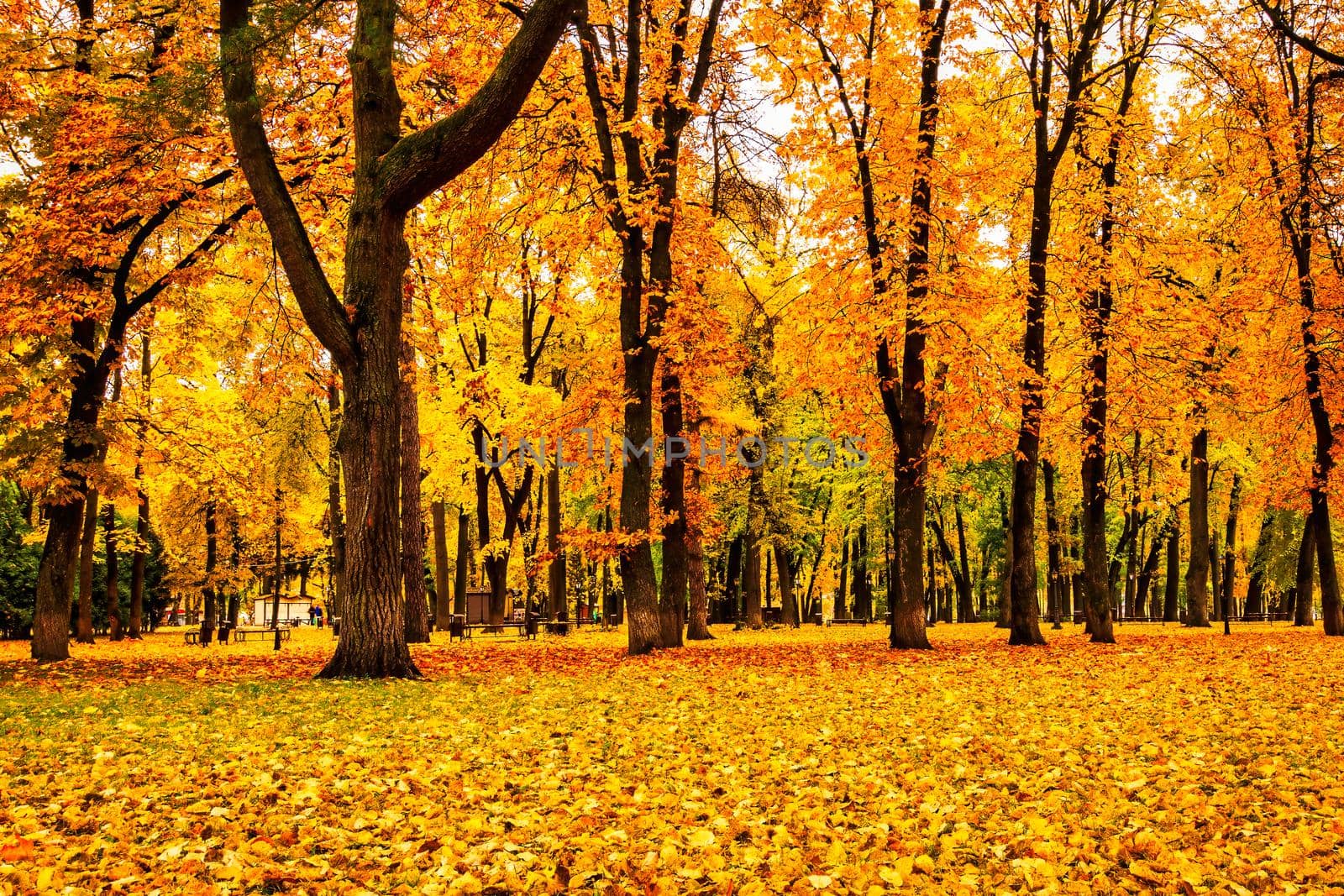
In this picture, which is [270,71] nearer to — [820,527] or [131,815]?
[131,815]

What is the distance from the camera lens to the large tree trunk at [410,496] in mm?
16438

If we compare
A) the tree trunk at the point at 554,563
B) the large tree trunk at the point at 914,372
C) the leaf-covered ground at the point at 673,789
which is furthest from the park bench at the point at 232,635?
the large tree trunk at the point at 914,372

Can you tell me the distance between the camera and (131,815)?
4.61 metres

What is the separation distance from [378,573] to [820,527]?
25584 millimetres

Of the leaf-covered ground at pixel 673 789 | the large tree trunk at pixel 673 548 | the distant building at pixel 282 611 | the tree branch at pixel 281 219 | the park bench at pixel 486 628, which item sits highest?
the tree branch at pixel 281 219

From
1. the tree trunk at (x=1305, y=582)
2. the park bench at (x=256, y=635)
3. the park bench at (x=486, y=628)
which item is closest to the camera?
the park bench at (x=486, y=628)

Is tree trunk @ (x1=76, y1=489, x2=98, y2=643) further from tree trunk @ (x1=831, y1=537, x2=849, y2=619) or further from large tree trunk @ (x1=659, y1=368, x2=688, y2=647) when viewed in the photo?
tree trunk @ (x1=831, y1=537, x2=849, y2=619)

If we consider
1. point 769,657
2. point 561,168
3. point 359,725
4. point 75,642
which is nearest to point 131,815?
point 359,725

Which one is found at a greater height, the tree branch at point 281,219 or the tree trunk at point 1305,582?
the tree branch at point 281,219

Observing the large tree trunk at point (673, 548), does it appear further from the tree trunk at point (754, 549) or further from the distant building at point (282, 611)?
the distant building at point (282, 611)

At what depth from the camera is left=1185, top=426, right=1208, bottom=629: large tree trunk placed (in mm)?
24062

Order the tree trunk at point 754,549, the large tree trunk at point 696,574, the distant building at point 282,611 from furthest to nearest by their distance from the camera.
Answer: the distant building at point 282,611
the tree trunk at point 754,549
the large tree trunk at point 696,574

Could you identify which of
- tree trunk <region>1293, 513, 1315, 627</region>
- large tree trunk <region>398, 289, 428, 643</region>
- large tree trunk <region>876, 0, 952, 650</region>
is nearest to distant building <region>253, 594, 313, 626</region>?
large tree trunk <region>398, 289, 428, 643</region>

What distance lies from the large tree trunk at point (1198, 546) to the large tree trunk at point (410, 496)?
18988 mm
